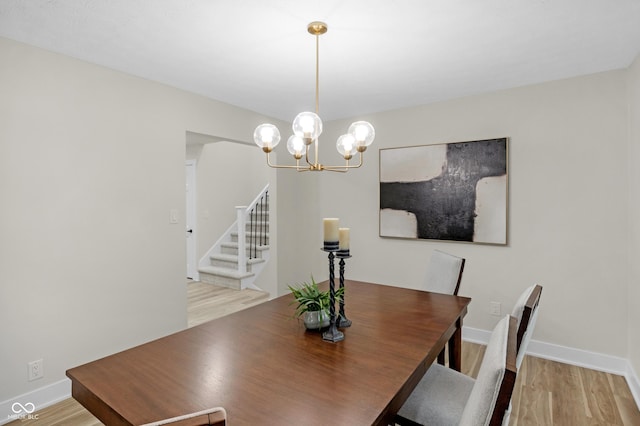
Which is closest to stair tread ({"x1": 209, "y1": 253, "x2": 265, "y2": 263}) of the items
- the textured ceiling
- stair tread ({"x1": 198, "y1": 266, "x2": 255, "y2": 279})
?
stair tread ({"x1": 198, "y1": 266, "x2": 255, "y2": 279})

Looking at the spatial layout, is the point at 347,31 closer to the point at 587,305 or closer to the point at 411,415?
the point at 411,415

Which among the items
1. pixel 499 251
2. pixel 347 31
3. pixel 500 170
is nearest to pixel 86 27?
pixel 347 31

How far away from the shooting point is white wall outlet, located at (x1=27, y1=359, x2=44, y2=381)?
2.22 meters

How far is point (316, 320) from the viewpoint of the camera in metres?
1.60

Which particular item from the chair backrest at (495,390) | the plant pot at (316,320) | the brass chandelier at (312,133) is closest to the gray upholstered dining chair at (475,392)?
the chair backrest at (495,390)

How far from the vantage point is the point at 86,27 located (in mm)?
2021

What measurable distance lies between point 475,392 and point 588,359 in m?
2.61

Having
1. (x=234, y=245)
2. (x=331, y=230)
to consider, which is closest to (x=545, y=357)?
(x=331, y=230)

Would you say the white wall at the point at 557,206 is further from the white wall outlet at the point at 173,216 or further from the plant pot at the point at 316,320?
the white wall outlet at the point at 173,216

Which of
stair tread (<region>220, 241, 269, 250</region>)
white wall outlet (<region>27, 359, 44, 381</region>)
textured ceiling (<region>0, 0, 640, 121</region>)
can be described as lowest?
white wall outlet (<region>27, 359, 44, 381</region>)

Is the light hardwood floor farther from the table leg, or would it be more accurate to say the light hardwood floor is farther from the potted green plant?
the potted green plant

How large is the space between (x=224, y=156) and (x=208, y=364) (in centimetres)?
538

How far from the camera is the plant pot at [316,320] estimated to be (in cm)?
160

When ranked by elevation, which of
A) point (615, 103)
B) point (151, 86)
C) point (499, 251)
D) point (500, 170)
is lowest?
point (499, 251)
